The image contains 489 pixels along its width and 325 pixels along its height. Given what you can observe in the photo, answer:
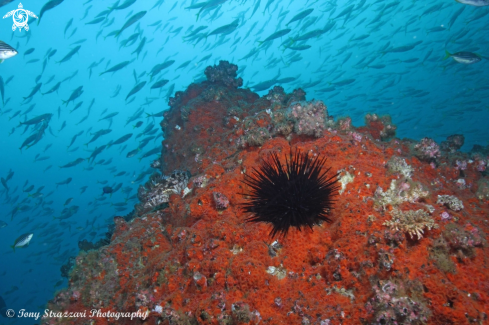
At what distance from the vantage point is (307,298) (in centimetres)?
287

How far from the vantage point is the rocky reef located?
2566 millimetres

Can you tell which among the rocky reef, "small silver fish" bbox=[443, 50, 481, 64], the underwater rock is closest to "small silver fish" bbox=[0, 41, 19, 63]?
the rocky reef

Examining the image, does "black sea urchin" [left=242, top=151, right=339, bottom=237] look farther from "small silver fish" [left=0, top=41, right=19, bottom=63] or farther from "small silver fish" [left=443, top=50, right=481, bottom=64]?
"small silver fish" [left=443, top=50, right=481, bottom=64]

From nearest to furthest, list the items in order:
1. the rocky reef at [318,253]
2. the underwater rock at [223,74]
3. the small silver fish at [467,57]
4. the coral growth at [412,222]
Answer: the rocky reef at [318,253]
the coral growth at [412,222]
the small silver fish at [467,57]
the underwater rock at [223,74]

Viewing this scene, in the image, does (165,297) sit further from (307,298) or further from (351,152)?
(351,152)

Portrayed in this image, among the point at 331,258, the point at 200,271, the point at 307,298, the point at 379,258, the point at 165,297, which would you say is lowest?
the point at 165,297

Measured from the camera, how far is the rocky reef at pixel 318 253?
2.57m

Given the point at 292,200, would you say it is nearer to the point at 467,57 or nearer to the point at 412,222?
the point at 412,222

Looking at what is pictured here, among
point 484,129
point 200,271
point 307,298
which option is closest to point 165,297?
point 200,271

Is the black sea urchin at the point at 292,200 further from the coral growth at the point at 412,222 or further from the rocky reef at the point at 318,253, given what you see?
the coral growth at the point at 412,222

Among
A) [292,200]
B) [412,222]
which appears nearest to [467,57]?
[412,222]

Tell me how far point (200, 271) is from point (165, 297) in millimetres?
552

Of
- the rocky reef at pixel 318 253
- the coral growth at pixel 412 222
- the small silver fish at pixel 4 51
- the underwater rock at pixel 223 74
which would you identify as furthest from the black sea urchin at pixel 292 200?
the underwater rock at pixel 223 74

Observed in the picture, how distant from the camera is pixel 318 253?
10.5 ft
